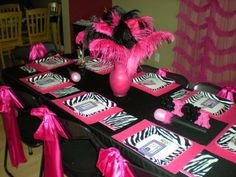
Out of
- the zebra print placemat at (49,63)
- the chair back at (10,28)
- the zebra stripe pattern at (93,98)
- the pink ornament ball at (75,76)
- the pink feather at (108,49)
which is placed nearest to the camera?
the pink feather at (108,49)

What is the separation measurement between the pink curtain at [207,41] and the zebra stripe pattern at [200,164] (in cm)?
188

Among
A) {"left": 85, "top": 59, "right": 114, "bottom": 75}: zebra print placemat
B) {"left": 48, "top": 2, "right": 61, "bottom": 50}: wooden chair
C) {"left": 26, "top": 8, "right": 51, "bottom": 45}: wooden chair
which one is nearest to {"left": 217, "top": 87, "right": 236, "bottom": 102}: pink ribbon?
{"left": 85, "top": 59, "right": 114, "bottom": 75}: zebra print placemat

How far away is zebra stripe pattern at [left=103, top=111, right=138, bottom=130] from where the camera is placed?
1.34 metres

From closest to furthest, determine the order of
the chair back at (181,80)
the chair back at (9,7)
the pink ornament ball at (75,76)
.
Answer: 1. the pink ornament ball at (75,76)
2. the chair back at (181,80)
3. the chair back at (9,7)

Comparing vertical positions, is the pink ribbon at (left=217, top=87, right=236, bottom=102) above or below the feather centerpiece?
below

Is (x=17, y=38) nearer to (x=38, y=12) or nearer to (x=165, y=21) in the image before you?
(x=38, y=12)

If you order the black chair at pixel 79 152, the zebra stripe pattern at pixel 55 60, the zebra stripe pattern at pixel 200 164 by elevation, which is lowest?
the black chair at pixel 79 152

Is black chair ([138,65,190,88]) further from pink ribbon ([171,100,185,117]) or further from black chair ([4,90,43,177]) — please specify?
black chair ([4,90,43,177])

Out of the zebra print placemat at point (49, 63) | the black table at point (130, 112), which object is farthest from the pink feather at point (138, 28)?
the zebra print placemat at point (49, 63)

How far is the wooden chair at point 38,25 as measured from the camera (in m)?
3.75

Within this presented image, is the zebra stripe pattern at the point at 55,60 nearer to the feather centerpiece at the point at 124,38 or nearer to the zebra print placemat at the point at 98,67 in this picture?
the zebra print placemat at the point at 98,67

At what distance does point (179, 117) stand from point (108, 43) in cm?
54

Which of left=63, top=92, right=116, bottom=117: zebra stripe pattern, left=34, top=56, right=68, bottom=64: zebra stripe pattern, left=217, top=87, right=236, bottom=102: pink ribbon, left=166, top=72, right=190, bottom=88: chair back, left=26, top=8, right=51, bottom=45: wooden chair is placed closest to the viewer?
left=63, top=92, right=116, bottom=117: zebra stripe pattern

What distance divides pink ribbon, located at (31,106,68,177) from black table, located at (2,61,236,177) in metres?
0.08
